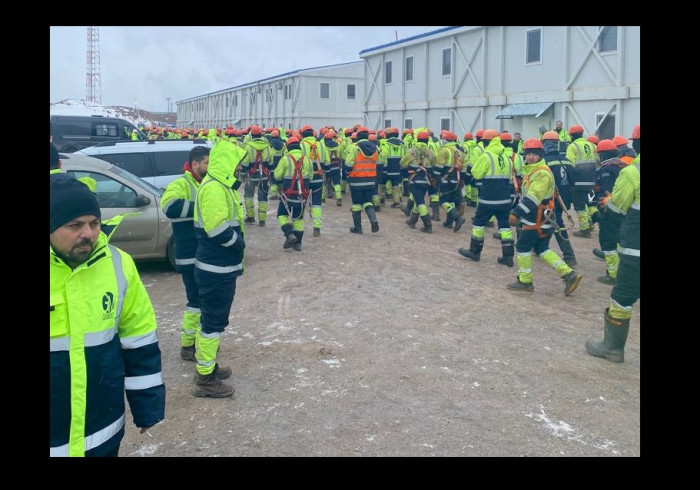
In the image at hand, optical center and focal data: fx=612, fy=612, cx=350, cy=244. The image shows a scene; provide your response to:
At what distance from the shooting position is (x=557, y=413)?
4844mm

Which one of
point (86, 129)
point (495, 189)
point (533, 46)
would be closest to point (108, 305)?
point (495, 189)

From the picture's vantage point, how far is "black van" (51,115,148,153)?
20.1m

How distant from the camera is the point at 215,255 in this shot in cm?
512

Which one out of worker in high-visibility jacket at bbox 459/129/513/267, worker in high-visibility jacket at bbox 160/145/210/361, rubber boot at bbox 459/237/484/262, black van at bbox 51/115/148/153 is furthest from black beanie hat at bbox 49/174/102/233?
black van at bbox 51/115/148/153

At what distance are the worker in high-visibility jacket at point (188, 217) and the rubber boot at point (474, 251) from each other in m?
5.71

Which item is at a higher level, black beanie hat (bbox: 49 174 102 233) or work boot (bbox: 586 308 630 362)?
black beanie hat (bbox: 49 174 102 233)

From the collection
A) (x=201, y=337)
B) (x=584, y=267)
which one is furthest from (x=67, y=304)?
(x=584, y=267)

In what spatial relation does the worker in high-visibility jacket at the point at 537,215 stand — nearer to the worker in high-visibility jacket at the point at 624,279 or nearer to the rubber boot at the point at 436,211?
the worker in high-visibility jacket at the point at 624,279

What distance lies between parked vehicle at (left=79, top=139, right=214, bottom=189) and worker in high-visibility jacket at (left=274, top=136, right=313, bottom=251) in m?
2.49

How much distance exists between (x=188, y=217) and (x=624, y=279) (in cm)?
421

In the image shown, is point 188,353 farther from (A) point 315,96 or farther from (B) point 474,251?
(A) point 315,96

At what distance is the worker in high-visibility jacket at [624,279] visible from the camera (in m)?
5.87

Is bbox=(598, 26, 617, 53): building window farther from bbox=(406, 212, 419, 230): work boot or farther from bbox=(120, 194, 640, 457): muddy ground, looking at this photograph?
bbox=(120, 194, 640, 457): muddy ground
